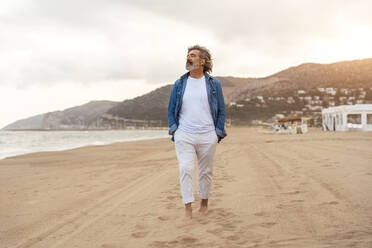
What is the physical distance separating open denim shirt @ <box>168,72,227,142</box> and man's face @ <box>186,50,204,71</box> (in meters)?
0.12

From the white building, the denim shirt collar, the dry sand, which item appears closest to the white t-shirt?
the denim shirt collar

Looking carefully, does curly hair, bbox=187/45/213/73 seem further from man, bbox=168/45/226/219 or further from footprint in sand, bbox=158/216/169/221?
footprint in sand, bbox=158/216/169/221

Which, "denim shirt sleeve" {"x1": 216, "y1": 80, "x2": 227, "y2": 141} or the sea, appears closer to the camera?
"denim shirt sleeve" {"x1": 216, "y1": 80, "x2": 227, "y2": 141}

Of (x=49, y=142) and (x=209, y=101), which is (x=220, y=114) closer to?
(x=209, y=101)

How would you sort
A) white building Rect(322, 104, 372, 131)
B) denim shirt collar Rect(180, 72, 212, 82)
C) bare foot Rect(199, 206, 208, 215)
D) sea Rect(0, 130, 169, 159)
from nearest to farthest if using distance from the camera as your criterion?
denim shirt collar Rect(180, 72, 212, 82) → bare foot Rect(199, 206, 208, 215) → sea Rect(0, 130, 169, 159) → white building Rect(322, 104, 372, 131)

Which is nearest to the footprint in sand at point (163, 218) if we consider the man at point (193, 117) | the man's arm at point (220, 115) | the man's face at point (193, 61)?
the man at point (193, 117)

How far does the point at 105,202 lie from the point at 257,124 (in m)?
97.8

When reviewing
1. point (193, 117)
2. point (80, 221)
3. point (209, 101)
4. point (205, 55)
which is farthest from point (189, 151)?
point (80, 221)

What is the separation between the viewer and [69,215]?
14.5ft

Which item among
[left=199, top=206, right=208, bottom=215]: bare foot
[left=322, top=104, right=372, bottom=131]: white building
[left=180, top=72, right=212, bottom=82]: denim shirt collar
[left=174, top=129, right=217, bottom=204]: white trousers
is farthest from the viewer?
[left=322, top=104, right=372, bottom=131]: white building

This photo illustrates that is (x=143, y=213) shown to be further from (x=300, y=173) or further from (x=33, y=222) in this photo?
(x=300, y=173)

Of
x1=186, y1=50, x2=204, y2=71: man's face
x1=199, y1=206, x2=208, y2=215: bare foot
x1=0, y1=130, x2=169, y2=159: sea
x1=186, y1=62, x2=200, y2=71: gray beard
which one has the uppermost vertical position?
x1=186, y1=50, x2=204, y2=71: man's face

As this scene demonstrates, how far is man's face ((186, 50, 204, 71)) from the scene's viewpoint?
3.91 meters

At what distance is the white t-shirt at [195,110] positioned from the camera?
3.84 meters
